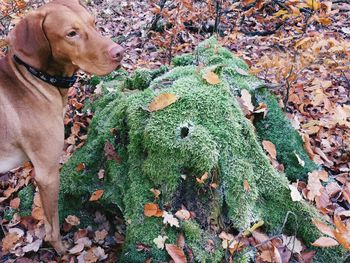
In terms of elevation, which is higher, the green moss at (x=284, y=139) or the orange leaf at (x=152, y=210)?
the orange leaf at (x=152, y=210)

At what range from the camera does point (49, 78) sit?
10.2 ft

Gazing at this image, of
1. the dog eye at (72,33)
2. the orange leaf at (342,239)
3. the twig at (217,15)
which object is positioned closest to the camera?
the orange leaf at (342,239)

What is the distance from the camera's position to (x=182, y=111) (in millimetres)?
2852

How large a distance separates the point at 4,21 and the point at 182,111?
18.3ft

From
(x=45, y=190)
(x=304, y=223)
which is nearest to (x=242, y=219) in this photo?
(x=304, y=223)

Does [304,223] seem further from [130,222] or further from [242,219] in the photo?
[130,222]

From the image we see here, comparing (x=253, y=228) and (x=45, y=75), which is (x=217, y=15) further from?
(x=253, y=228)

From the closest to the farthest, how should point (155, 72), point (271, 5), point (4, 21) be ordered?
point (155, 72) < point (4, 21) < point (271, 5)

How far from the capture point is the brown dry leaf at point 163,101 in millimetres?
2863

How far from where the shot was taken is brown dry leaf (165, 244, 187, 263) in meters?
2.55

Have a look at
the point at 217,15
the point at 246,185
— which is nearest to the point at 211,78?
the point at 246,185

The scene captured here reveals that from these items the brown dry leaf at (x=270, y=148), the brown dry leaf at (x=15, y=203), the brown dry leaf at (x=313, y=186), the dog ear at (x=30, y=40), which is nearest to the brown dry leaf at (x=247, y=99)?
the brown dry leaf at (x=270, y=148)

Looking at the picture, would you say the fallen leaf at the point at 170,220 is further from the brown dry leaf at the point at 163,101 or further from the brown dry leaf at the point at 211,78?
the brown dry leaf at the point at 211,78

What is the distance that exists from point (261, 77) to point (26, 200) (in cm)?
313
